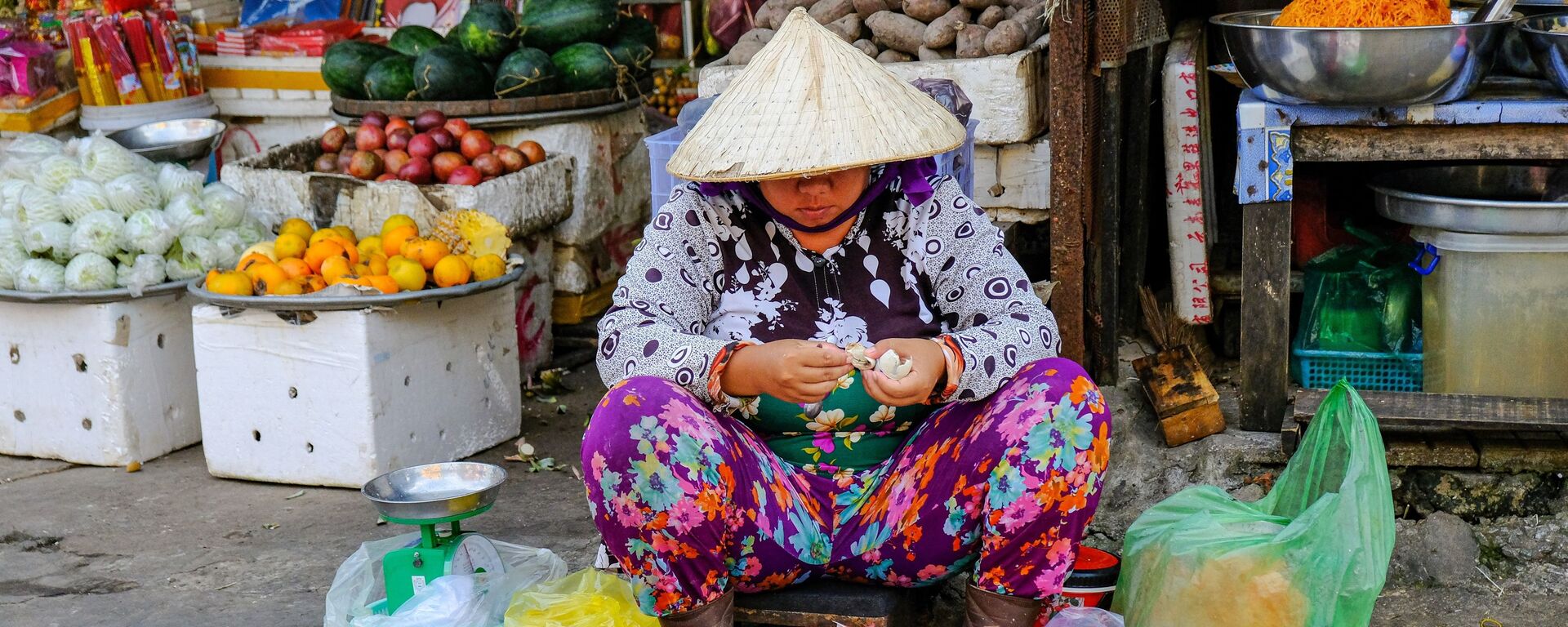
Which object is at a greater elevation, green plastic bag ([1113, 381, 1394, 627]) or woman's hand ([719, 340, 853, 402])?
woman's hand ([719, 340, 853, 402])

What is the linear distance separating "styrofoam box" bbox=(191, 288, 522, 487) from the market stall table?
204cm

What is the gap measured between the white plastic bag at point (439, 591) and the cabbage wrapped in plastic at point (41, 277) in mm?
1553

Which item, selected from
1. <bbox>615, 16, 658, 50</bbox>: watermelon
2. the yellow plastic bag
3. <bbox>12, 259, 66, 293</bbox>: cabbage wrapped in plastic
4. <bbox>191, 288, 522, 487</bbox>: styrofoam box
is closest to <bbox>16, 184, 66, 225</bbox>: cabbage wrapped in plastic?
<bbox>12, 259, 66, 293</bbox>: cabbage wrapped in plastic

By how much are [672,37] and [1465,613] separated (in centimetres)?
406

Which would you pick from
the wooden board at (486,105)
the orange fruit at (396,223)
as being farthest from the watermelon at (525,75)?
the orange fruit at (396,223)

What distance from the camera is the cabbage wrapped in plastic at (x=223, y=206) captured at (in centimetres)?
392

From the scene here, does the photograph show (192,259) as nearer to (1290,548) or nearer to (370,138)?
(370,138)

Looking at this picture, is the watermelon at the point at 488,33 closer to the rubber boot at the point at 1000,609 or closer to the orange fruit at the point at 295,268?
the orange fruit at the point at 295,268

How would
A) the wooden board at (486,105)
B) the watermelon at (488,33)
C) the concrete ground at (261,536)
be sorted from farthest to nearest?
the watermelon at (488,33) → the wooden board at (486,105) → the concrete ground at (261,536)

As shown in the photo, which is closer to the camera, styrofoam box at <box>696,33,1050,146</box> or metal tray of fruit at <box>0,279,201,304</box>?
styrofoam box at <box>696,33,1050,146</box>

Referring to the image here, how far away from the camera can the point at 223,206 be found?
3.93 metres

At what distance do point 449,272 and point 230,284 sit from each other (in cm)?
54

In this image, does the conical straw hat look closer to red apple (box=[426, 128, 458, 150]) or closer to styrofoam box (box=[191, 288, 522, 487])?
styrofoam box (box=[191, 288, 522, 487])

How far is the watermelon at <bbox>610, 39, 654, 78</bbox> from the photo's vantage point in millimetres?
4828
